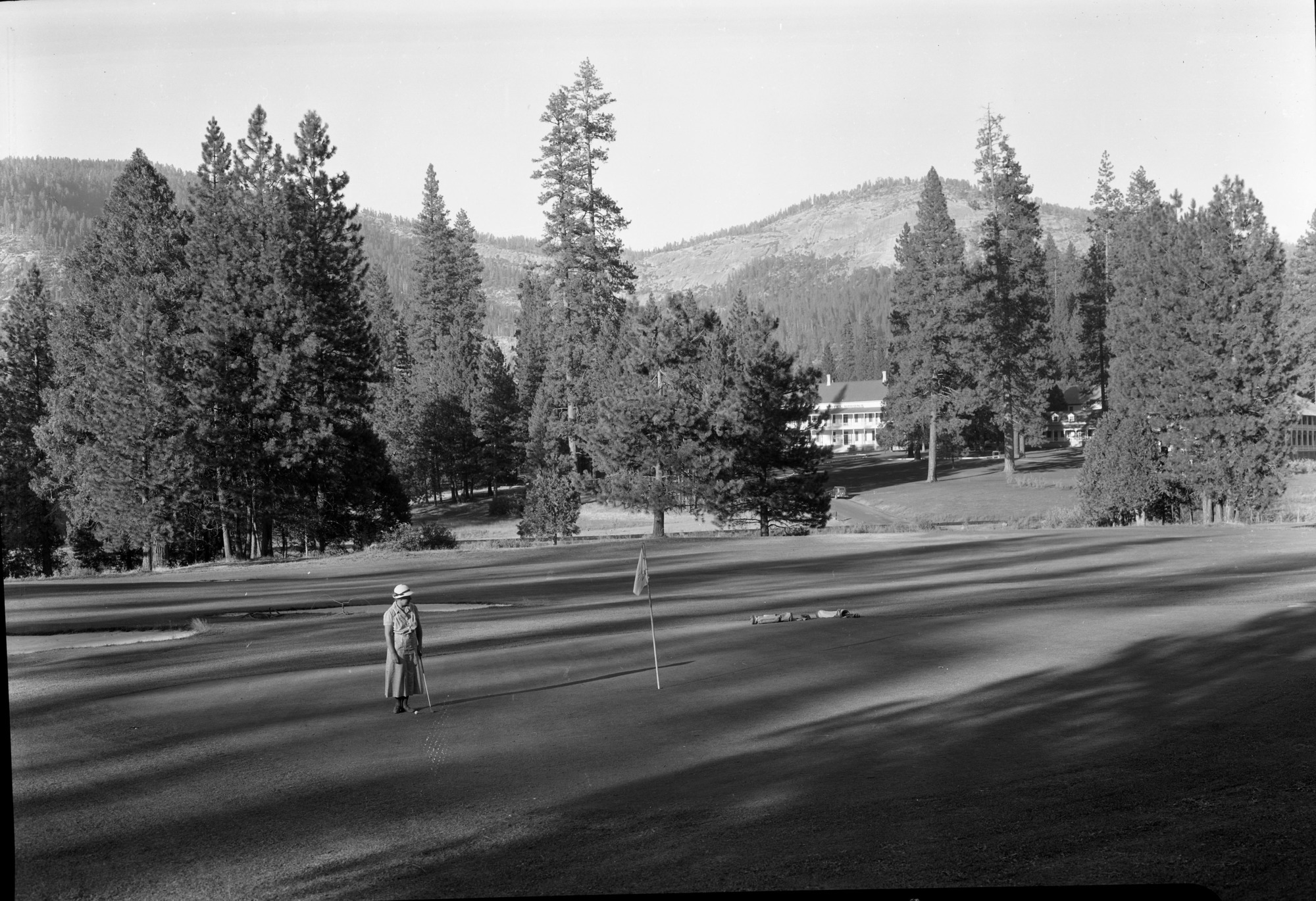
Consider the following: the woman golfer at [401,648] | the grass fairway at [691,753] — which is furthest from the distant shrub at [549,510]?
the woman golfer at [401,648]

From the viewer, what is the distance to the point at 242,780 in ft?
32.5

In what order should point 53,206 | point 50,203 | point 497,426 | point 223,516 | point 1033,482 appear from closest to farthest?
1. point 50,203
2. point 53,206
3. point 223,516
4. point 1033,482
5. point 497,426

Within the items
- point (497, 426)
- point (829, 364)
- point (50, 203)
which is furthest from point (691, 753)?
point (829, 364)

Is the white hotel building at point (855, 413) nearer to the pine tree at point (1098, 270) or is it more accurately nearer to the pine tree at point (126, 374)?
the pine tree at point (1098, 270)

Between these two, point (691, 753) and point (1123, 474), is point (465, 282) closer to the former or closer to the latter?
point (1123, 474)

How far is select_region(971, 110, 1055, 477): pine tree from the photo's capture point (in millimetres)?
62906

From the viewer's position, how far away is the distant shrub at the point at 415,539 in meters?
37.2

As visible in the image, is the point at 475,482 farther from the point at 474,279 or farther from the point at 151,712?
the point at 151,712

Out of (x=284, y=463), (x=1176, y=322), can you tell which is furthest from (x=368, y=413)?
(x=1176, y=322)

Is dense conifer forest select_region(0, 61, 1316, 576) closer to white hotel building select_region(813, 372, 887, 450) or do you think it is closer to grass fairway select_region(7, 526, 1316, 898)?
grass fairway select_region(7, 526, 1316, 898)

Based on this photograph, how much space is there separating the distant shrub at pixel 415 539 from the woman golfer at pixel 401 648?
80.5 ft

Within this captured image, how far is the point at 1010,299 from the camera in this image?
64.0 metres

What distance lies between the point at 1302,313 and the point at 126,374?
5747cm

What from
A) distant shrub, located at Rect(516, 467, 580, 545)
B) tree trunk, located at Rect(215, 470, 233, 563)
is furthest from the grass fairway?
distant shrub, located at Rect(516, 467, 580, 545)
